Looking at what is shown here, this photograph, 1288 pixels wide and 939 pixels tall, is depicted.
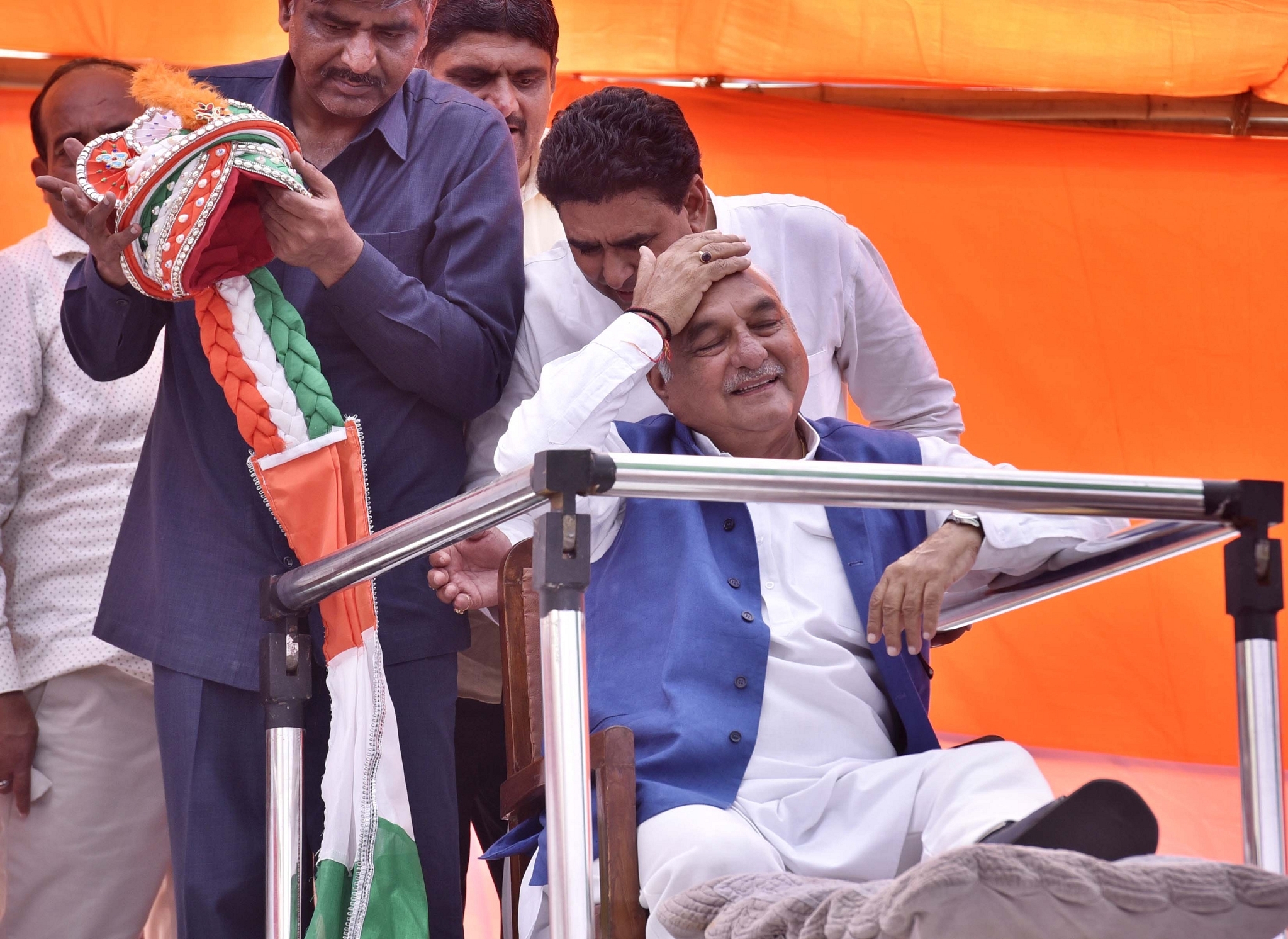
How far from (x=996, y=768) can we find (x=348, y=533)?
2.79 feet

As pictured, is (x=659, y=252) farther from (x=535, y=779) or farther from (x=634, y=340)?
(x=535, y=779)

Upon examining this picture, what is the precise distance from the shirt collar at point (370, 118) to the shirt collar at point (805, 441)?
1.88 ft

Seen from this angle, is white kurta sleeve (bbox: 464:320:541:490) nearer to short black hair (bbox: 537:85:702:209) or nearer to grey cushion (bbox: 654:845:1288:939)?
short black hair (bbox: 537:85:702:209)

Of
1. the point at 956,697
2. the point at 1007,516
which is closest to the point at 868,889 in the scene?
the point at 1007,516

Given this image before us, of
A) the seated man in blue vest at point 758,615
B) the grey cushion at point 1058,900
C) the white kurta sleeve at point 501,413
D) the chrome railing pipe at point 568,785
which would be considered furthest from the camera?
the white kurta sleeve at point 501,413

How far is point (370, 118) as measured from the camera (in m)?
2.16

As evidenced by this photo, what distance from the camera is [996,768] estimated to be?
1626 mm

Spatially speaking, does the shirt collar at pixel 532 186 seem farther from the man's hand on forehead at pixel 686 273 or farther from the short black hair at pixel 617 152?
the man's hand on forehead at pixel 686 273

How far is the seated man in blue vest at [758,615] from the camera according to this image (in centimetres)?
166

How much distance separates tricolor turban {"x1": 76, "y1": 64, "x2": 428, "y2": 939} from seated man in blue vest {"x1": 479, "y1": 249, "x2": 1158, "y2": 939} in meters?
0.21

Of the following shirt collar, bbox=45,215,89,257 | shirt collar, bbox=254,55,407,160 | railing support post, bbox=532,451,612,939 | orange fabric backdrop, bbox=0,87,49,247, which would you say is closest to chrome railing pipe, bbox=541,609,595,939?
railing support post, bbox=532,451,612,939

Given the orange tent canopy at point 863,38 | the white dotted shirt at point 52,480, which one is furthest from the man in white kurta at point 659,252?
the orange tent canopy at point 863,38

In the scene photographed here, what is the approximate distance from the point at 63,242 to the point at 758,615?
1502 mm

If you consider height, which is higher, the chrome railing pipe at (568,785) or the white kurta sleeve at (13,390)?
the white kurta sleeve at (13,390)
